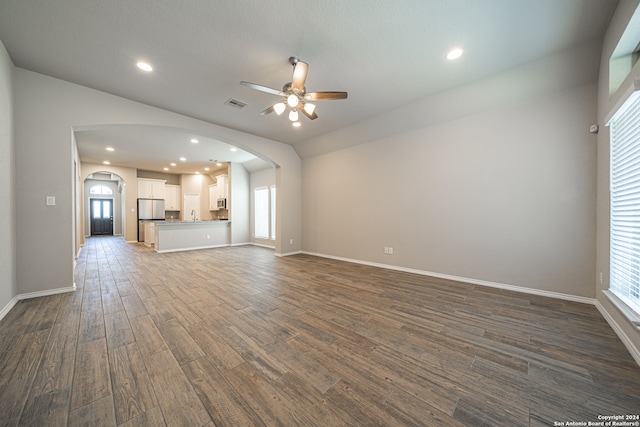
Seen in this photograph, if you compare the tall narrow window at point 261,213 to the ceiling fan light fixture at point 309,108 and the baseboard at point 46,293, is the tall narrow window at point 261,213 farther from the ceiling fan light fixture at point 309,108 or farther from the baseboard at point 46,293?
the ceiling fan light fixture at point 309,108

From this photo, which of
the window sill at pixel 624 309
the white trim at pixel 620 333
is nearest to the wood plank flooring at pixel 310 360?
the white trim at pixel 620 333

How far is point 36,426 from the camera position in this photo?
117cm

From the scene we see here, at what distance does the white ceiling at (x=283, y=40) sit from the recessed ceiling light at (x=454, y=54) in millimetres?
95

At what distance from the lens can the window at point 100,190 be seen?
38.4ft

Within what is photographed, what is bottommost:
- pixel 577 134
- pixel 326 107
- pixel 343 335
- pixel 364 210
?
pixel 343 335

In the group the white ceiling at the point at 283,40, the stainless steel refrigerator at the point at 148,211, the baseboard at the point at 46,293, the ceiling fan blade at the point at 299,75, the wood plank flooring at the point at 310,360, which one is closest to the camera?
the wood plank flooring at the point at 310,360

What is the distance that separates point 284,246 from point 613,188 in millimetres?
5648

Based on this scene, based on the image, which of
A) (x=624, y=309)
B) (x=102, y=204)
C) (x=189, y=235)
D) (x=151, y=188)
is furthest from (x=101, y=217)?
(x=624, y=309)

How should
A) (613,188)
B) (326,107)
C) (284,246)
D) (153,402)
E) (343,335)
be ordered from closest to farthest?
(153,402) → (343,335) → (613,188) → (326,107) → (284,246)

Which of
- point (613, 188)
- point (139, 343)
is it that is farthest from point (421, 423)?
point (613, 188)

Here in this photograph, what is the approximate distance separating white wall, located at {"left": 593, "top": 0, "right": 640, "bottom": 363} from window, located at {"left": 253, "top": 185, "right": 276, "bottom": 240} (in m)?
6.99

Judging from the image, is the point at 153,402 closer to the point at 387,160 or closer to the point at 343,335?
the point at 343,335

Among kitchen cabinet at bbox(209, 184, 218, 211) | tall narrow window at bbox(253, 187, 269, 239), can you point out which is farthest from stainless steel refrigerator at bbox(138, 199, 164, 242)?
tall narrow window at bbox(253, 187, 269, 239)

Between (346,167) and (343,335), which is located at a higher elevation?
(346,167)
